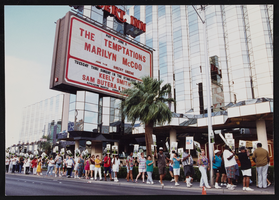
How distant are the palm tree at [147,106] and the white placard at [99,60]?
410cm

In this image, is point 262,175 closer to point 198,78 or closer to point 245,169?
point 245,169

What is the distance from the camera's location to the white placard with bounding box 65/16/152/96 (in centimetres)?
2088

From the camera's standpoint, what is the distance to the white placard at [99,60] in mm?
20875

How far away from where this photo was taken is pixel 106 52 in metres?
23.6

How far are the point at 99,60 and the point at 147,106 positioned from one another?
297 inches

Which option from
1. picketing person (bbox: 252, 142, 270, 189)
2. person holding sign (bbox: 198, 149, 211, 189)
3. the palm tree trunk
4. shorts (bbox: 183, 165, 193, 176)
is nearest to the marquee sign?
the palm tree trunk

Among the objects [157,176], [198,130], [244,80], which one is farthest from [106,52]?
[244,80]

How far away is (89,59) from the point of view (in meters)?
21.9

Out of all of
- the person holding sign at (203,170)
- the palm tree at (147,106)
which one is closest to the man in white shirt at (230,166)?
the person holding sign at (203,170)

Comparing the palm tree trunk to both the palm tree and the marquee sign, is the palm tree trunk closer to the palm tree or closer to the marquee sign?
the palm tree

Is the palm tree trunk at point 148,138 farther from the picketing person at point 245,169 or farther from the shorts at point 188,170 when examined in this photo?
the picketing person at point 245,169

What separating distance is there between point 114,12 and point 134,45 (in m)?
6.39

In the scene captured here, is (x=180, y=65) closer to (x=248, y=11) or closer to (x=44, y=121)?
(x=248, y=11)

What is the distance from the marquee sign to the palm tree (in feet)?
13.7
